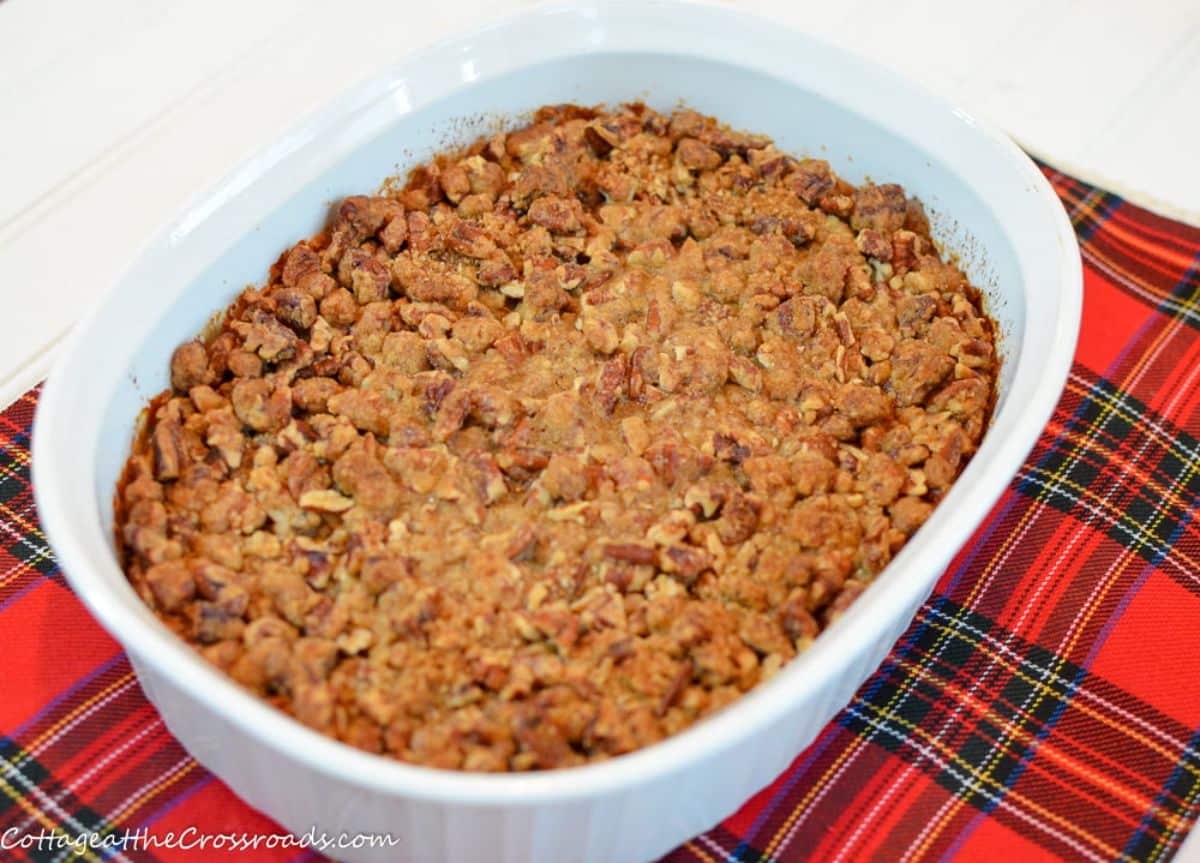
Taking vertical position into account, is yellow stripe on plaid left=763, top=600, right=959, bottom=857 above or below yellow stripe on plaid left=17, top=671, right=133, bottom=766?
above

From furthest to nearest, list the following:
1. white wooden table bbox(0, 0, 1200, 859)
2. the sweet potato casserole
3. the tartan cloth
→ 1. white wooden table bbox(0, 0, 1200, 859)
2. the tartan cloth
3. the sweet potato casserole

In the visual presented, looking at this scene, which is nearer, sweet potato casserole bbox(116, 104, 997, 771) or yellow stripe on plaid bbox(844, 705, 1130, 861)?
sweet potato casserole bbox(116, 104, 997, 771)

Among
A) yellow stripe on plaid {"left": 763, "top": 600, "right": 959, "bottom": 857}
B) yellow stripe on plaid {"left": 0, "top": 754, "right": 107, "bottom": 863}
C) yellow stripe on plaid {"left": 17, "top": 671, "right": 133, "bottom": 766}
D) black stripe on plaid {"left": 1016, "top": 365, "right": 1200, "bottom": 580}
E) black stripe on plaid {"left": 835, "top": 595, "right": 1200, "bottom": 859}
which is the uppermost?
black stripe on plaid {"left": 1016, "top": 365, "right": 1200, "bottom": 580}

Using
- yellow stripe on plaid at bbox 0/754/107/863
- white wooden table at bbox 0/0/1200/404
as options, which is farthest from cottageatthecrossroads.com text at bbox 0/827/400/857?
white wooden table at bbox 0/0/1200/404

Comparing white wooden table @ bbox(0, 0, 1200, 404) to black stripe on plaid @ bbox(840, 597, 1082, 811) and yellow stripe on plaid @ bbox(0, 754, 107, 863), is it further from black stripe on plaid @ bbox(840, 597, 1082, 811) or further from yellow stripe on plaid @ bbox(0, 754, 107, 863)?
black stripe on plaid @ bbox(840, 597, 1082, 811)

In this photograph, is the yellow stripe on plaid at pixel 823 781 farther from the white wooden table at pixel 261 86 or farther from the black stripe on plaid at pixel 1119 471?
the white wooden table at pixel 261 86

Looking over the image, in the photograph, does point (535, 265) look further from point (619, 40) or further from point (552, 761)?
point (552, 761)

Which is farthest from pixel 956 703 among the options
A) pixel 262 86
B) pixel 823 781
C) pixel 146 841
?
pixel 262 86
